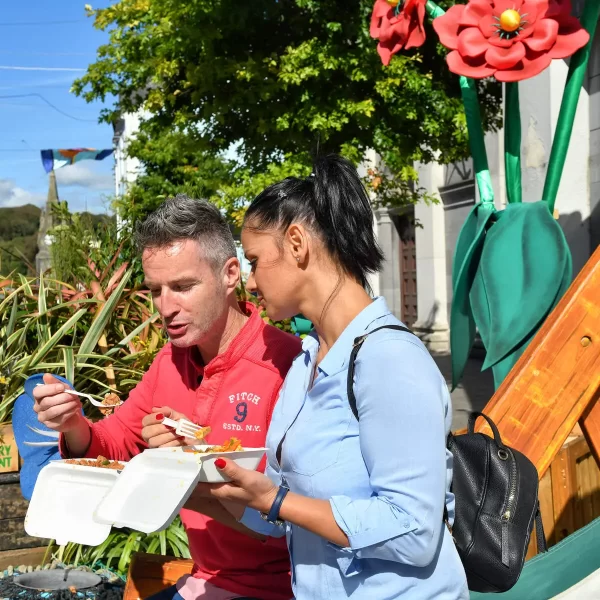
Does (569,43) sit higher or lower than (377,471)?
higher

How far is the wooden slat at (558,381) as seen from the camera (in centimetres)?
211

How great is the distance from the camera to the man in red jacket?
7.19 ft

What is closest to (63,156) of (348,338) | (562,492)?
(562,492)

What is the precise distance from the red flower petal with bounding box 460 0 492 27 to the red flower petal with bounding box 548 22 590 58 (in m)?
0.33

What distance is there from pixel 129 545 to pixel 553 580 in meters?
2.16

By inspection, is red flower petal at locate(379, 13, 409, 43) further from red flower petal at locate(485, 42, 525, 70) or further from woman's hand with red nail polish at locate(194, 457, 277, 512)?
woman's hand with red nail polish at locate(194, 457, 277, 512)

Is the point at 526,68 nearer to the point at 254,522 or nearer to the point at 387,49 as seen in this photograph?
Answer: the point at 387,49

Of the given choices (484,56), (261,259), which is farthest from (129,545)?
(484,56)

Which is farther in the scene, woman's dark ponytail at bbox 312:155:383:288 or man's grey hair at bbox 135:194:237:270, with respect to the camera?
man's grey hair at bbox 135:194:237:270

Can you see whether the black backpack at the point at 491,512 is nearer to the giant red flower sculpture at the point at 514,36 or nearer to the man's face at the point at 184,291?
the man's face at the point at 184,291

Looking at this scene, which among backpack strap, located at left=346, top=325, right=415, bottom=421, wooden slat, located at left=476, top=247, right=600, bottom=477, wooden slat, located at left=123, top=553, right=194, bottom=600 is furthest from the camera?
wooden slat, located at left=123, top=553, right=194, bottom=600

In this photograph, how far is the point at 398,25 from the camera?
13.4 feet

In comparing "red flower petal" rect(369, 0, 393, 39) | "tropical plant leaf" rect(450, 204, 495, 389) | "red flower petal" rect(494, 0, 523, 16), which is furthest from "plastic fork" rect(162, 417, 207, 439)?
"red flower petal" rect(369, 0, 393, 39)

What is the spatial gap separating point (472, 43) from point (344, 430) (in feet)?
8.63
